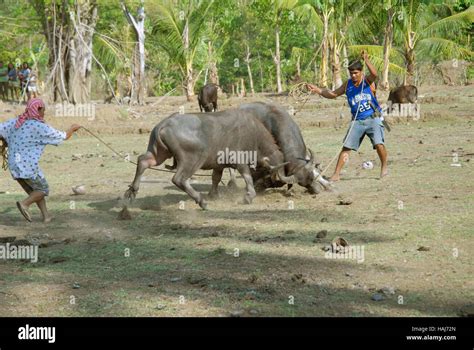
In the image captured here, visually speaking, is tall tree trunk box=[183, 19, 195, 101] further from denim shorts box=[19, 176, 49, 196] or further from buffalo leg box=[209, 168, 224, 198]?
denim shorts box=[19, 176, 49, 196]

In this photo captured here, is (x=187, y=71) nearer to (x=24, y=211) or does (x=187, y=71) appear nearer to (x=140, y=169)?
(x=140, y=169)

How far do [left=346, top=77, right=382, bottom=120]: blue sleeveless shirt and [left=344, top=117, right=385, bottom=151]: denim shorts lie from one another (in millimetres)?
102

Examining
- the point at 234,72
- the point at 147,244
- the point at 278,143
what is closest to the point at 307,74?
the point at 234,72

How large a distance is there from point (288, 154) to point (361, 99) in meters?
1.47

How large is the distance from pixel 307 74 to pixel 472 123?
1114 inches

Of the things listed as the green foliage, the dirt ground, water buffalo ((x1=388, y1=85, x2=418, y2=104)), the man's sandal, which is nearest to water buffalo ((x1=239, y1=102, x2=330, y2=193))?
the dirt ground

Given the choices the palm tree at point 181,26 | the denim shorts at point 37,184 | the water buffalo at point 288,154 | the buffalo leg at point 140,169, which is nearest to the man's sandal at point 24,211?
the denim shorts at point 37,184

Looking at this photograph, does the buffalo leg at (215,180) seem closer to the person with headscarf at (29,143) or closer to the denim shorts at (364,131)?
the denim shorts at (364,131)

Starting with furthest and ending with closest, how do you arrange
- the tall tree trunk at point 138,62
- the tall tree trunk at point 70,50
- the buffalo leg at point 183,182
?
the tall tree trunk at point 138,62 → the tall tree trunk at point 70,50 → the buffalo leg at point 183,182

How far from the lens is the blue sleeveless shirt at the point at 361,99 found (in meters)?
11.4

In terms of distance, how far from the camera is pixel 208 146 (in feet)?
34.0

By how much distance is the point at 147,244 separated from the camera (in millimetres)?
8172

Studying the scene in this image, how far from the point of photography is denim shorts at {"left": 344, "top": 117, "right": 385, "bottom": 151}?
11.5 m

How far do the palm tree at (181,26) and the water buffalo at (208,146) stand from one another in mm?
19092
